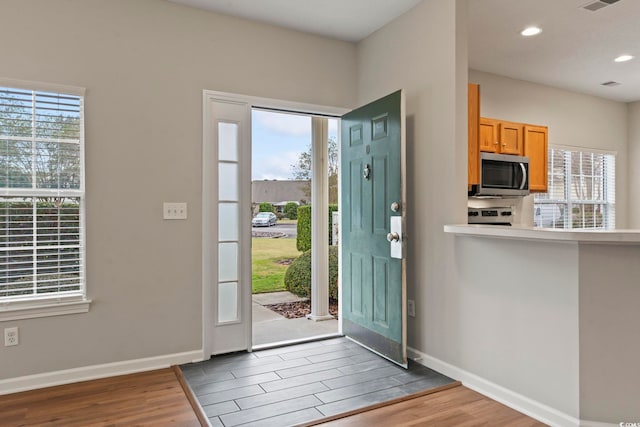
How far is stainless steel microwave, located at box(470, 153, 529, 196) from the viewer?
409 cm

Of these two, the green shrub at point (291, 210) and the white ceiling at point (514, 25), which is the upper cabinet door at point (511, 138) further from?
the green shrub at point (291, 210)

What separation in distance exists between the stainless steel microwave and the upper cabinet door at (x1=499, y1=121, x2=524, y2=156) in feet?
0.78

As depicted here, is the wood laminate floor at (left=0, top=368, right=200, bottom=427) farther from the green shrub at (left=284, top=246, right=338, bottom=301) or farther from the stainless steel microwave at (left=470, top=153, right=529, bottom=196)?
the green shrub at (left=284, top=246, right=338, bottom=301)

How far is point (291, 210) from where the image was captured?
8.74 metres

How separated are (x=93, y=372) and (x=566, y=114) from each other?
6022 millimetres

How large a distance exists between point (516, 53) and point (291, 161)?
4238mm

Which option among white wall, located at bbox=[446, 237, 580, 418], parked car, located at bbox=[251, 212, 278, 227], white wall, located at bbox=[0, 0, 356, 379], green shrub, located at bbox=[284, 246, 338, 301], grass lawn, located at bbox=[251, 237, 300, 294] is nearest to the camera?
white wall, located at bbox=[446, 237, 580, 418]

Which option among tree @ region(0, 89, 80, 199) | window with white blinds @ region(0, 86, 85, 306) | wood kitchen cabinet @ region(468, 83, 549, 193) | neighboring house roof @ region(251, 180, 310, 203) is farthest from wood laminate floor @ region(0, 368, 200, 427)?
neighboring house roof @ region(251, 180, 310, 203)

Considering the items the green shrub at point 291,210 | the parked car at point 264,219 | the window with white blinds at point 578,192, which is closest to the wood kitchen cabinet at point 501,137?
the window with white blinds at point 578,192

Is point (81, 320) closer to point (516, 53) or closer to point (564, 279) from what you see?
point (564, 279)

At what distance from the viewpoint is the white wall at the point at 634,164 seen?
6000 mm

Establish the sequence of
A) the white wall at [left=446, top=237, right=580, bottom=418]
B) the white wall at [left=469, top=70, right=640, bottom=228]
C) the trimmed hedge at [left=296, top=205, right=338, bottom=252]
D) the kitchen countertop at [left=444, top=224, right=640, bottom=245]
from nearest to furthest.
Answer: the kitchen countertop at [left=444, top=224, right=640, bottom=245] < the white wall at [left=446, top=237, right=580, bottom=418] < the white wall at [left=469, top=70, right=640, bottom=228] < the trimmed hedge at [left=296, top=205, right=338, bottom=252]

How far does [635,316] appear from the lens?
6.84 feet

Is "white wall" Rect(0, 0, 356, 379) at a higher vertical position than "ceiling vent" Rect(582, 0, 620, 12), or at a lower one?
lower
